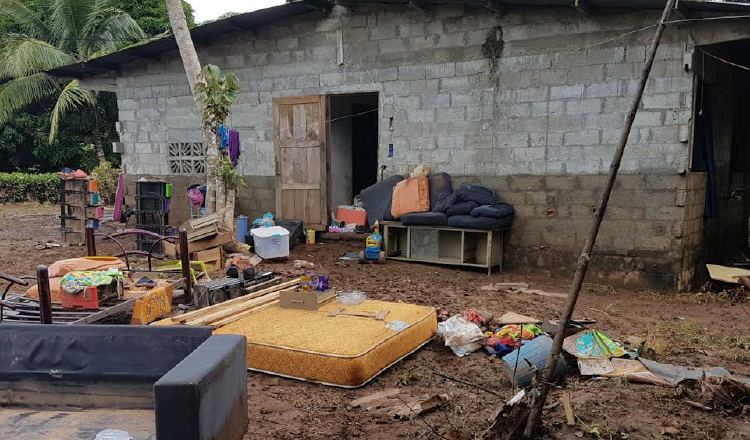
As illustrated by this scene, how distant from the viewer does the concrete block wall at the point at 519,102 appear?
23.6 feet

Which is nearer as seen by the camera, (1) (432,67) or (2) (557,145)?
(2) (557,145)

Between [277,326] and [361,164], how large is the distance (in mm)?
8041

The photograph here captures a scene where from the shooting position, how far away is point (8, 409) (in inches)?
124

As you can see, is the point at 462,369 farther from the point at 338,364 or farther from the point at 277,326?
the point at 277,326

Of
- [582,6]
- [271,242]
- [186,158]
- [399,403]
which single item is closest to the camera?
[399,403]

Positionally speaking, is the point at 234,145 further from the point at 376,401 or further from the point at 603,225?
the point at 376,401

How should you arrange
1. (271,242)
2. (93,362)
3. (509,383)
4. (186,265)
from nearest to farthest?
1. (93,362)
2. (509,383)
3. (186,265)
4. (271,242)

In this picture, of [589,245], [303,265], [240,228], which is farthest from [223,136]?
[589,245]

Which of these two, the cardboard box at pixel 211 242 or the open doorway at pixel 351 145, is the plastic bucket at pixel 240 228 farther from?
the open doorway at pixel 351 145

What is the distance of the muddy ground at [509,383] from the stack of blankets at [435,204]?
78 centimetres

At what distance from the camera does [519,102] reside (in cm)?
802

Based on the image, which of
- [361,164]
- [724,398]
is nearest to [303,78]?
[361,164]

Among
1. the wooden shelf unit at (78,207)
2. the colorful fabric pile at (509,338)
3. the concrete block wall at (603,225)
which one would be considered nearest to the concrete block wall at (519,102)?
the concrete block wall at (603,225)

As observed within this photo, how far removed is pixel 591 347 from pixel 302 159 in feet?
21.3
